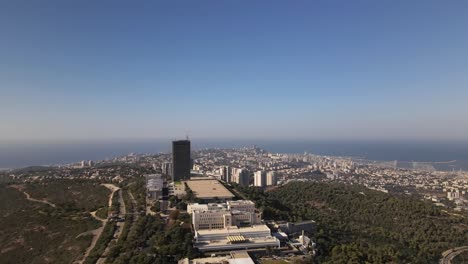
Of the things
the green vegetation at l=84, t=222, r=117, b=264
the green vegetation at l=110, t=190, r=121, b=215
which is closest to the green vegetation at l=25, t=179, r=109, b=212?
the green vegetation at l=110, t=190, r=121, b=215

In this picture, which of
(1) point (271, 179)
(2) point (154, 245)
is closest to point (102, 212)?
(2) point (154, 245)

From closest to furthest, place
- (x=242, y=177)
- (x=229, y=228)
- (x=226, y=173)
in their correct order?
1. (x=229, y=228)
2. (x=242, y=177)
3. (x=226, y=173)

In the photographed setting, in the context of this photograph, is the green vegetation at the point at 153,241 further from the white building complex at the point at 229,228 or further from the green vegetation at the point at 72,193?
the green vegetation at the point at 72,193

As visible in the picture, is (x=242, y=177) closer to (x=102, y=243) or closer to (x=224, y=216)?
(x=224, y=216)

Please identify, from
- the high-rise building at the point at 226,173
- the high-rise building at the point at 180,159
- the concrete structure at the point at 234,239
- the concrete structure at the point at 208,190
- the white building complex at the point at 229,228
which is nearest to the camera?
the concrete structure at the point at 234,239

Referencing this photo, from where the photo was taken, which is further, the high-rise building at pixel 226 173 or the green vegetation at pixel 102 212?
the high-rise building at pixel 226 173

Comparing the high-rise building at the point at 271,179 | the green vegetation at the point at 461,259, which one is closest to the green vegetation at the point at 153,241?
the green vegetation at the point at 461,259
